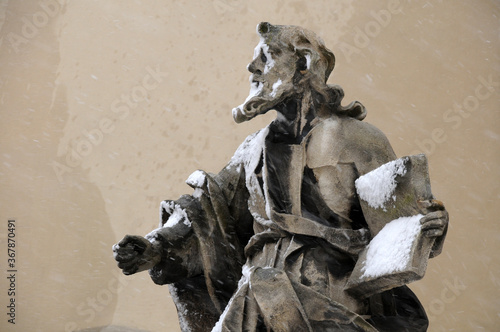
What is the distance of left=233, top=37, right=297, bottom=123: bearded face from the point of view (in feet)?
7.33

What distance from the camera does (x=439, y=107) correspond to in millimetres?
3703

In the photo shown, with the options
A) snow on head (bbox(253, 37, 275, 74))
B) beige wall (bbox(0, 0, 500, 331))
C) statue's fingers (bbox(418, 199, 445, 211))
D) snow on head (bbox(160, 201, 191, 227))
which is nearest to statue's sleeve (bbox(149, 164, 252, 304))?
snow on head (bbox(160, 201, 191, 227))

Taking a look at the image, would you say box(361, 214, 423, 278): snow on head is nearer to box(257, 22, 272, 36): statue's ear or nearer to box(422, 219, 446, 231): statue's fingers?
box(422, 219, 446, 231): statue's fingers

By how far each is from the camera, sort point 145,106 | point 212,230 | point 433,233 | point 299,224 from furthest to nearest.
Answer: point 145,106, point 212,230, point 299,224, point 433,233

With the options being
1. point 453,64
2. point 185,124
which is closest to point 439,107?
point 453,64

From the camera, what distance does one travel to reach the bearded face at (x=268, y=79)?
223 cm

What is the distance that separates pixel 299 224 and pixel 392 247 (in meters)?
0.29

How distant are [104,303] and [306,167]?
90.6 inches

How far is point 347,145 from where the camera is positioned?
2189 millimetres

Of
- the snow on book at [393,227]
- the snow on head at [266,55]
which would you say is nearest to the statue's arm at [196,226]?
the snow on head at [266,55]

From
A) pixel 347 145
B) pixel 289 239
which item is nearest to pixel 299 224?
pixel 289 239

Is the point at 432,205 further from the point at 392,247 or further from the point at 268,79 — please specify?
the point at 268,79

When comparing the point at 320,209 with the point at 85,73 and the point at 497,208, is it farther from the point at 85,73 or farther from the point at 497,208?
the point at 85,73

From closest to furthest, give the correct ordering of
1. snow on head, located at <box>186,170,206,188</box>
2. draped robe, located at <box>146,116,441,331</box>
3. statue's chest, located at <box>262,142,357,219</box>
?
1. draped robe, located at <box>146,116,441,331</box>
2. statue's chest, located at <box>262,142,357,219</box>
3. snow on head, located at <box>186,170,206,188</box>
